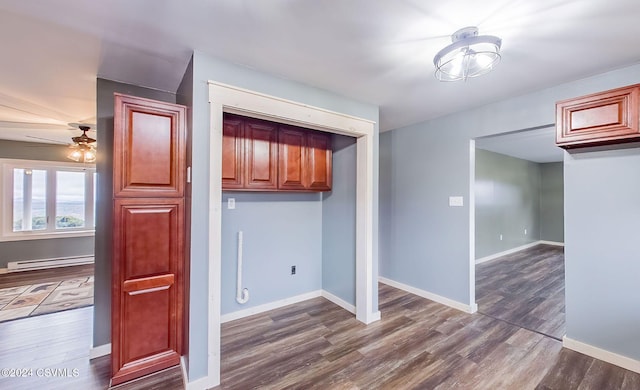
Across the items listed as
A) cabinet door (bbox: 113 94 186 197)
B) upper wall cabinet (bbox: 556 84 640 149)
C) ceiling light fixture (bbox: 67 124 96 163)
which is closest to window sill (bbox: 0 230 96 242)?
ceiling light fixture (bbox: 67 124 96 163)

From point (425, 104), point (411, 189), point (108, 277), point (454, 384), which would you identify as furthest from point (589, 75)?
point (108, 277)

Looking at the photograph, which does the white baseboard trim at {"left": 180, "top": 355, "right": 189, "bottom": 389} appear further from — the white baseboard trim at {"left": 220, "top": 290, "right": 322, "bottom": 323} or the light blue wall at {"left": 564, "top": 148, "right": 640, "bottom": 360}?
the light blue wall at {"left": 564, "top": 148, "right": 640, "bottom": 360}

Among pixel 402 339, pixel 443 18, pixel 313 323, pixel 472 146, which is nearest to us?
pixel 443 18

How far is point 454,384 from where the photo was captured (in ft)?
6.37

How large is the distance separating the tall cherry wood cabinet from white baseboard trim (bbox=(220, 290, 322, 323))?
83cm

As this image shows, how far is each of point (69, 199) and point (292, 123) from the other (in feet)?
18.8

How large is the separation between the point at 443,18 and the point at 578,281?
261 cm

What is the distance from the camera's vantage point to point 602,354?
2217mm

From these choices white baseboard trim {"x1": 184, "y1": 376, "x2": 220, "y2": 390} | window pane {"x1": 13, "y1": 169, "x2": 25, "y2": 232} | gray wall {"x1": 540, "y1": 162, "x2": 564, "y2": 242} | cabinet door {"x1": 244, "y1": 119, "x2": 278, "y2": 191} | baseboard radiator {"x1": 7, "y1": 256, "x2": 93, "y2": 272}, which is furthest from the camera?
gray wall {"x1": 540, "y1": 162, "x2": 564, "y2": 242}

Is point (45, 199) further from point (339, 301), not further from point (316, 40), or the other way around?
point (316, 40)

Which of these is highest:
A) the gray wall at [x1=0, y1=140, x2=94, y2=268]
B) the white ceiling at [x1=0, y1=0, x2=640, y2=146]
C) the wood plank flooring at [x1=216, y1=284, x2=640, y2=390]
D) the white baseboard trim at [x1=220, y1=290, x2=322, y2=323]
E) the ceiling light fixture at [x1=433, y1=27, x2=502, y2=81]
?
the white ceiling at [x1=0, y1=0, x2=640, y2=146]

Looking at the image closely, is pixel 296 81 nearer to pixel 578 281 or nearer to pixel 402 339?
pixel 402 339

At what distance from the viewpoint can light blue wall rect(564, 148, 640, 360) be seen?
211 cm

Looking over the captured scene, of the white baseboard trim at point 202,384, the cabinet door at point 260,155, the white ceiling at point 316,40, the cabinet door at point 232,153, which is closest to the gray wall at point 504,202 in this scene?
the white ceiling at point 316,40
